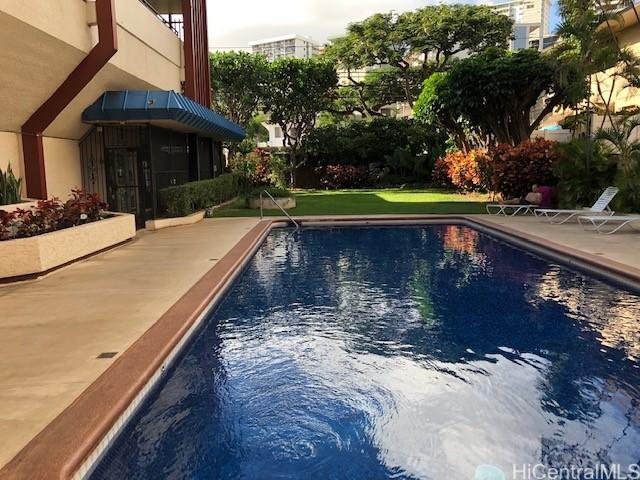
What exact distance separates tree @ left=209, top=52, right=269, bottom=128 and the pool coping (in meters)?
21.1

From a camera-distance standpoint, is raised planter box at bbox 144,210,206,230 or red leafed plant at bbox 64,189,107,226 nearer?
red leafed plant at bbox 64,189,107,226

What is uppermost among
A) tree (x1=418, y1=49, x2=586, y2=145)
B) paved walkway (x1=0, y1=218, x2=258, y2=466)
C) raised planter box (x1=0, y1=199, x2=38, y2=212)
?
tree (x1=418, y1=49, x2=586, y2=145)

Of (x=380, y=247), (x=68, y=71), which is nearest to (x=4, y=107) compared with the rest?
(x=68, y=71)

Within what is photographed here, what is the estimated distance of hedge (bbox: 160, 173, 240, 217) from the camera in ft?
48.8

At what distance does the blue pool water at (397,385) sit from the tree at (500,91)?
42.7 feet

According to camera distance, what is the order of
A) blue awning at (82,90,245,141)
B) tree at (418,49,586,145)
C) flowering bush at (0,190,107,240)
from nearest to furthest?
1. flowering bush at (0,190,107,240)
2. blue awning at (82,90,245,141)
3. tree at (418,49,586,145)

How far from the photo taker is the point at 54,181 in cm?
1233

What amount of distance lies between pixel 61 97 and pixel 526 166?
525 inches

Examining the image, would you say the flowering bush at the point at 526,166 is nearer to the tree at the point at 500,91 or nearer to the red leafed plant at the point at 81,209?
the tree at the point at 500,91

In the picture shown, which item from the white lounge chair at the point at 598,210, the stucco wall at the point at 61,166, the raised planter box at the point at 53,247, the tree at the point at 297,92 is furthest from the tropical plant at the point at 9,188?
the tree at the point at 297,92

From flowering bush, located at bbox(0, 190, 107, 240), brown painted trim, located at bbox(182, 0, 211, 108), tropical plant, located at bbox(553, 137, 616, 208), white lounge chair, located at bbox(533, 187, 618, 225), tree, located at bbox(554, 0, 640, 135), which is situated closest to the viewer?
flowering bush, located at bbox(0, 190, 107, 240)

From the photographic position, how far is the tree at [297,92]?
28.7m

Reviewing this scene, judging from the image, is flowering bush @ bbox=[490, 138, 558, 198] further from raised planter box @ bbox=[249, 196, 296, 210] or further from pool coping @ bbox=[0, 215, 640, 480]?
pool coping @ bbox=[0, 215, 640, 480]

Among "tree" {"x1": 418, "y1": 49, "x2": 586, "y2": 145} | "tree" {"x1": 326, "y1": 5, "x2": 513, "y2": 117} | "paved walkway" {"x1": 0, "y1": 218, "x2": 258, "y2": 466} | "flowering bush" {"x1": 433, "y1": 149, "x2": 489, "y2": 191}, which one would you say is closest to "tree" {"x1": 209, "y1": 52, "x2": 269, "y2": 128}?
"tree" {"x1": 326, "y1": 5, "x2": 513, "y2": 117}
